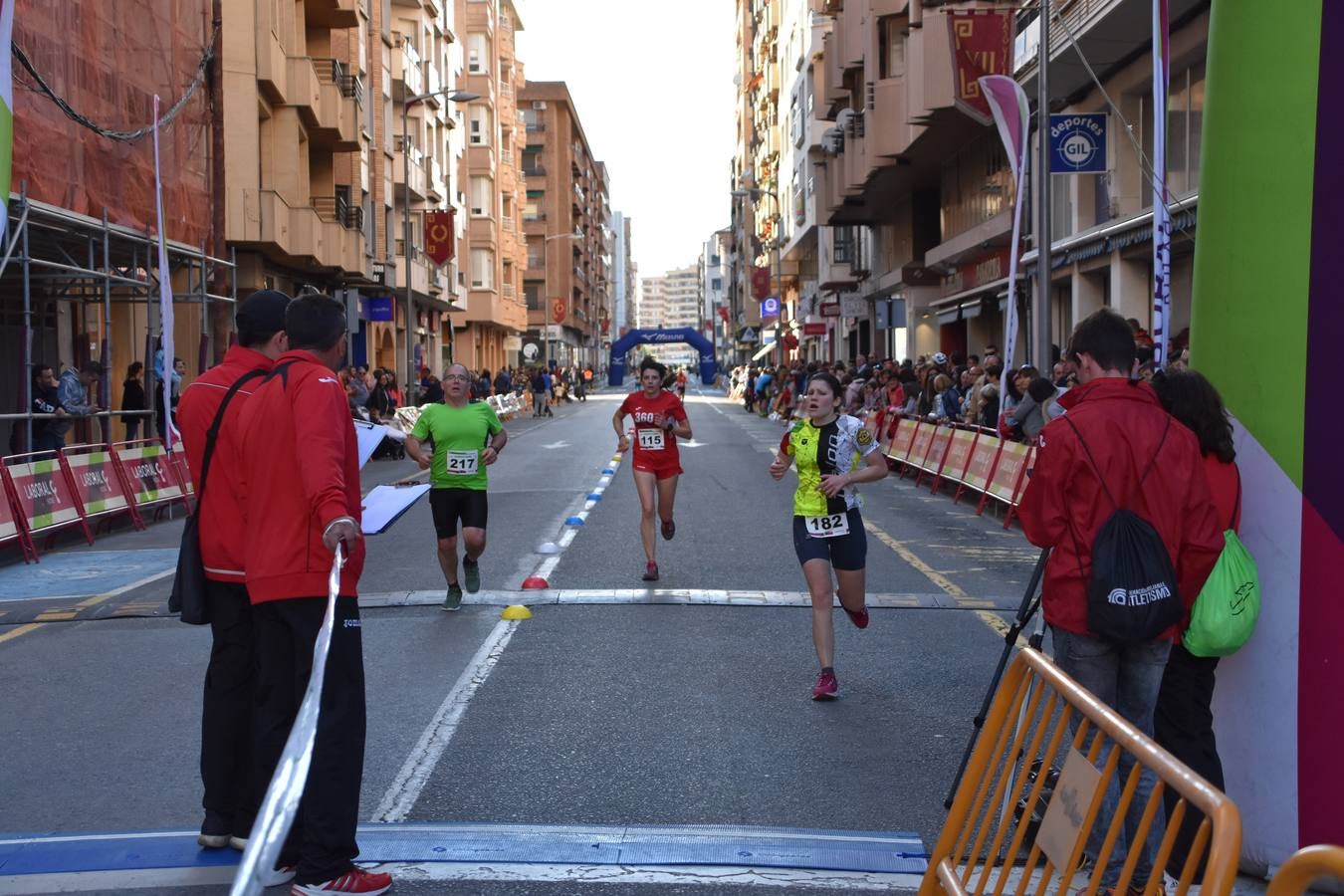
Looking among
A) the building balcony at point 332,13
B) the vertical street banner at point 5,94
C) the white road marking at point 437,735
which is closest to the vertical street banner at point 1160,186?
the white road marking at point 437,735

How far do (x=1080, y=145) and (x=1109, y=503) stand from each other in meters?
16.3

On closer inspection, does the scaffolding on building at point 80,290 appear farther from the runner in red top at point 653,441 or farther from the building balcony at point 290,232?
the runner in red top at point 653,441

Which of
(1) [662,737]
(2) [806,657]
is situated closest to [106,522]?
(2) [806,657]

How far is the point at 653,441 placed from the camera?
12.2 metres

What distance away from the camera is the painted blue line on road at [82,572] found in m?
12.5

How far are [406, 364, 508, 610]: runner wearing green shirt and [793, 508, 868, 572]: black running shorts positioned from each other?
3.24 m

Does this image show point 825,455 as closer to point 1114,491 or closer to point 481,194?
point 1114,491

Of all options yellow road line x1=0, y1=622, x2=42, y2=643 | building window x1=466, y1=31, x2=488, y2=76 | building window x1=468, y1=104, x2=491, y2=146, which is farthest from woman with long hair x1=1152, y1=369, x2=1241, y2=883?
building window x1=468, y1=104, x2=491, y2=146

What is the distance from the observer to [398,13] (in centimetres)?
5169

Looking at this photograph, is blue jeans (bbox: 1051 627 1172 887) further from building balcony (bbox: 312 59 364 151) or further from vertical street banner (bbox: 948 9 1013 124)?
building balcony (bbox: 312 59 364 151)

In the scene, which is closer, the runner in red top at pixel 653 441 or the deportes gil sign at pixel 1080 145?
the runner in red top at pixel 653 441

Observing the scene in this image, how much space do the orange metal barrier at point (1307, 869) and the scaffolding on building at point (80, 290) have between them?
666 inches

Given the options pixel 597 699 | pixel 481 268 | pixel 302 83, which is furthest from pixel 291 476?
pixel 481 268

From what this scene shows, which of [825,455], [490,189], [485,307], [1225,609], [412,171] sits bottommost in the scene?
[1225,609]
